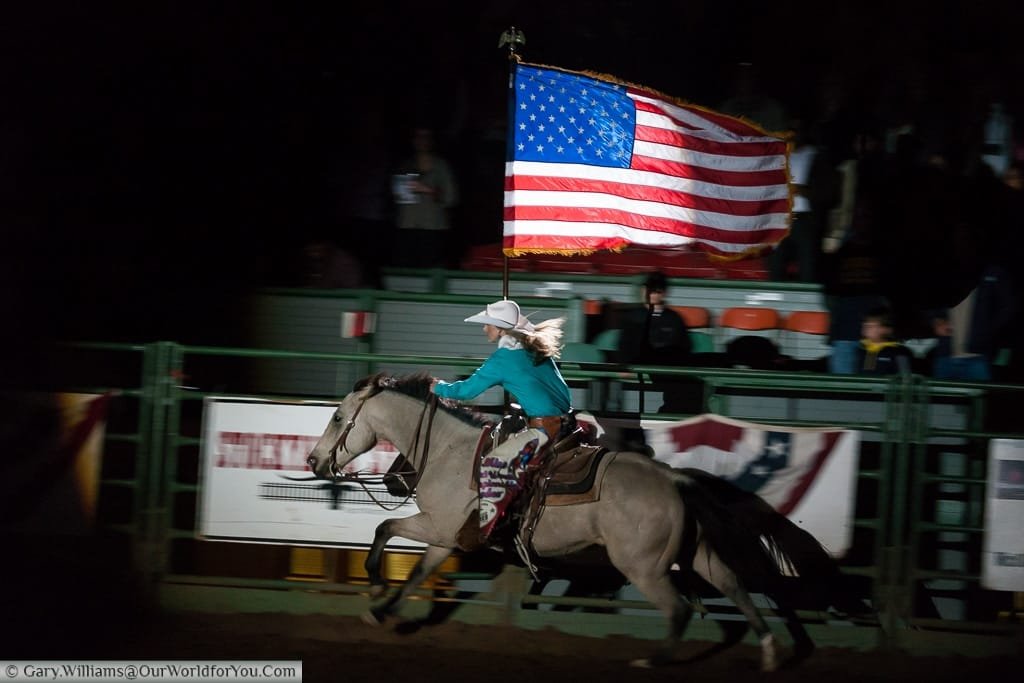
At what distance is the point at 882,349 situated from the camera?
30.6ft

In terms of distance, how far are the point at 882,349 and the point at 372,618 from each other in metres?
4.56

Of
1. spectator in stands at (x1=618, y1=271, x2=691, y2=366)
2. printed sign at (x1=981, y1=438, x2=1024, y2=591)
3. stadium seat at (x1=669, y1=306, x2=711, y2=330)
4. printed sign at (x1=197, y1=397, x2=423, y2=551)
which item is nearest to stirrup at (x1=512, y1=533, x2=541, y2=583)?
printed sign at (x1=197, y1=397, x2=423, y2=551)

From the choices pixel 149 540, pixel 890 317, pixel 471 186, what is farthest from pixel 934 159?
pixel 149 540

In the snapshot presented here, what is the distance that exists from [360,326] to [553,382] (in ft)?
10.8

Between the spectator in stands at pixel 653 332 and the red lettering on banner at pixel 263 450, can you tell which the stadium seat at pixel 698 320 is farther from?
the red lettering on banner at pixel 263 450

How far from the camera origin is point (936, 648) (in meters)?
8.12

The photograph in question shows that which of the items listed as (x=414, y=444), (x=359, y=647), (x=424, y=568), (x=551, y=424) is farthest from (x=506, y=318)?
(x=359, y=647)

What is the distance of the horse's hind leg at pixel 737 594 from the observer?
755 cm

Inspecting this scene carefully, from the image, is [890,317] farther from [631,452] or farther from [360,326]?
[360,326]

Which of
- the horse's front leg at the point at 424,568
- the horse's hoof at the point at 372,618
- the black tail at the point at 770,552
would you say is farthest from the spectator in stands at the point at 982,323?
the horse's hoof at the point at 372,618

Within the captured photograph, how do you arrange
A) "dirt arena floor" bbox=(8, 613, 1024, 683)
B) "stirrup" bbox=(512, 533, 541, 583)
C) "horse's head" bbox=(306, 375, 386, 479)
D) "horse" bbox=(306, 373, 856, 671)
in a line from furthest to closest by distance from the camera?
1. "horse's head" bbox=(306, 375, 386, 479)
2. "stirrup" bbox=(512, 533, 541, 583)
3. "horse" bbox=(306, 373, 856, 671)
4. "dirt arena floor" bbox=(8, 613, 1024, 683)

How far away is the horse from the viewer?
7.44 meters

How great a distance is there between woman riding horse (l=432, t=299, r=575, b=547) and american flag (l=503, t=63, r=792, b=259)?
2.59 ft

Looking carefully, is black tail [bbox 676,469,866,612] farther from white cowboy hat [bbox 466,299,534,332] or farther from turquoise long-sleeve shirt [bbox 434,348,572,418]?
white cowboy hat [bbox 466,299,534,332]
